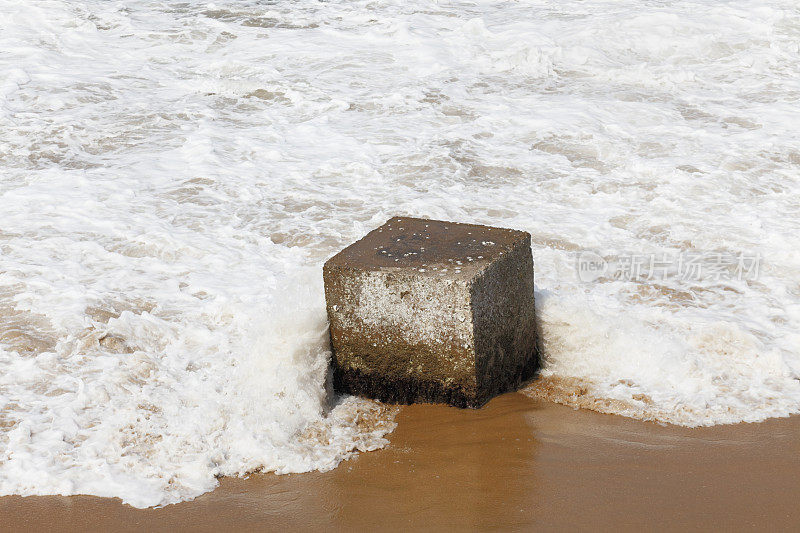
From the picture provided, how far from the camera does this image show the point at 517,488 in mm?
3314

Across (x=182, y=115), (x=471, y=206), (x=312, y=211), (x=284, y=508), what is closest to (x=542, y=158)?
(x=471, y=206)

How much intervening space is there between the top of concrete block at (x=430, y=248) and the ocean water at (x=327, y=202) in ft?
1.42

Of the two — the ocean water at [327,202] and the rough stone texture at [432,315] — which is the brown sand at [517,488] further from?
the rough stone texture at [432,315]

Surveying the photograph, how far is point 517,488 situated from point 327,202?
3.85 m

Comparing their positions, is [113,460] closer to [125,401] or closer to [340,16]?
[125,401]

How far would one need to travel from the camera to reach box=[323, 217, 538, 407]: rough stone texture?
375cm

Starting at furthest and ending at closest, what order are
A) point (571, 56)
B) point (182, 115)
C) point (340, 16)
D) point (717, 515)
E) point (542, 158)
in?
1. point (340, 16)
2. point (571, 56)
3. point (182, 115)
4. point (542, 158)
5. point (717, 515)

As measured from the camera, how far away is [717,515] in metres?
3.07

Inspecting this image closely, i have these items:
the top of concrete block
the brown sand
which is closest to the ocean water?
the brown sand

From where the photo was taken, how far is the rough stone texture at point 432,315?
3.75 metres

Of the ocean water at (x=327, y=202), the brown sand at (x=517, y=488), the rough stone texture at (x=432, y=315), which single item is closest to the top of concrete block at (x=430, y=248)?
the rough stone texture at (x=432, y=315)

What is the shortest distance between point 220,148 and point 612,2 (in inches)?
316

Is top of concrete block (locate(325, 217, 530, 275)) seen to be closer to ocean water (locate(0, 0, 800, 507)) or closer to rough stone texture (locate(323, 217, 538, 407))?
rough stone texture (locate(323, 217, 538, 407))

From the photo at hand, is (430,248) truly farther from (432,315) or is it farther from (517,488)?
(517,488)
